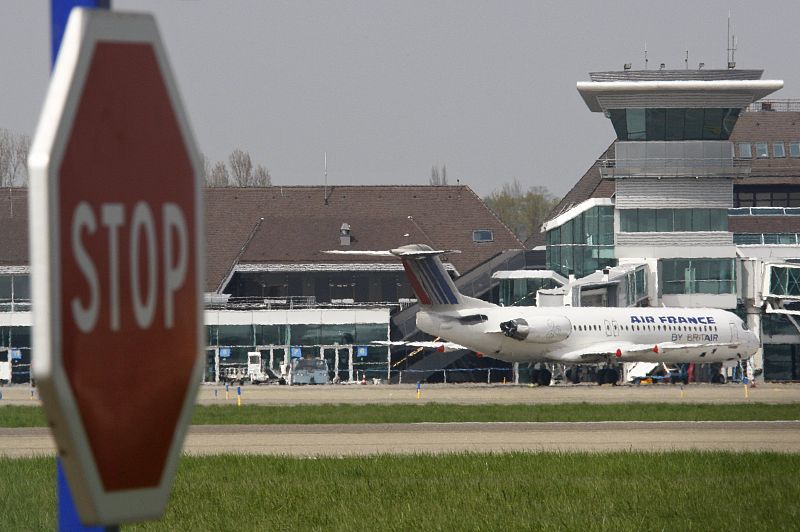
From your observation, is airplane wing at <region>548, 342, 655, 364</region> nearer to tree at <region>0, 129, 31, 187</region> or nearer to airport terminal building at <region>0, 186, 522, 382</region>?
airport terminal building at <region>0, 186, 522, 382</region>

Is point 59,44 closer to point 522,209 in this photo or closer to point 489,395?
point 489,395

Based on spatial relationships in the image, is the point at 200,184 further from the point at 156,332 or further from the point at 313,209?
the point at 313,209

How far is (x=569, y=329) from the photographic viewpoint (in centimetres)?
6912

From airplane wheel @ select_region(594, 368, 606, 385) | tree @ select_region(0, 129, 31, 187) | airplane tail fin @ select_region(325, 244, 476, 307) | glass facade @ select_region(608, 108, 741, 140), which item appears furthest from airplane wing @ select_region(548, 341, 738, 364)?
tree @ select_region(0, 129, 31, 187)

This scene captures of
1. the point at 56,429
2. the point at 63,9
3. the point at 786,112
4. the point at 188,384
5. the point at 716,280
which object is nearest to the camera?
the point at 56,429

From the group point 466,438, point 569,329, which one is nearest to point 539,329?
point 569,329

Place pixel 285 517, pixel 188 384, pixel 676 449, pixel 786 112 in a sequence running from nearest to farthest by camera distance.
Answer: pixel 188 384, pixel 285 517, pixel 676 449, pixel 786 112

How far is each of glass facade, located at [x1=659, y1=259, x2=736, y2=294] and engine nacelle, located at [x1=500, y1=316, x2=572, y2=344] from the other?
533 inches

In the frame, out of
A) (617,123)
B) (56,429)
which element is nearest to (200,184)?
(56,429)

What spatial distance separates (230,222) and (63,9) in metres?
98.1

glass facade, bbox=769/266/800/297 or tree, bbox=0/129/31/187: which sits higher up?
tree, bbox=0/129/31/187

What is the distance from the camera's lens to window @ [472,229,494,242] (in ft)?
332

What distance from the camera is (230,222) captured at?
101250 millimetres

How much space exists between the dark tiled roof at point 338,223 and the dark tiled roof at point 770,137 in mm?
19543
